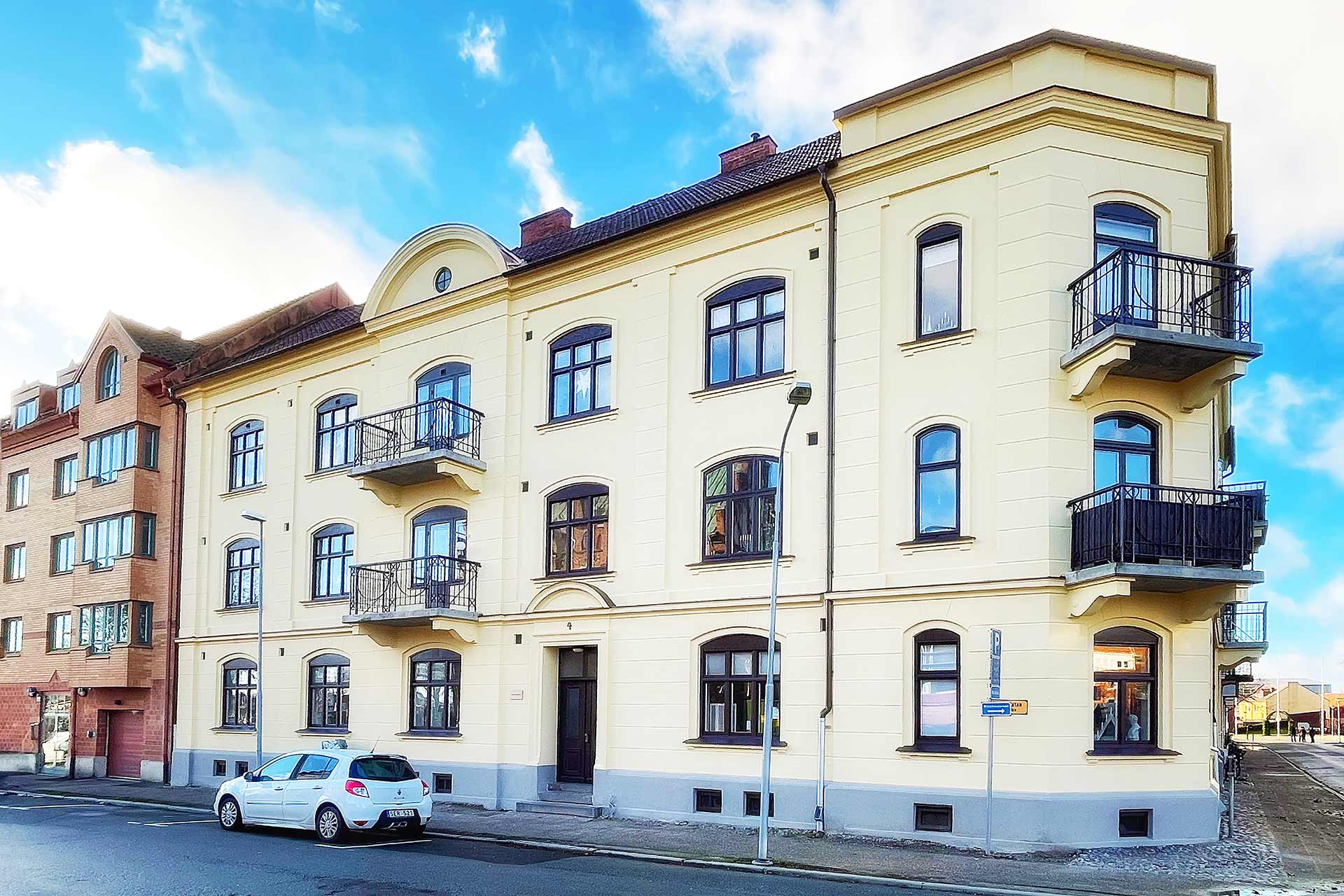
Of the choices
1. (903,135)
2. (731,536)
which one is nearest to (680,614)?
(731,536)

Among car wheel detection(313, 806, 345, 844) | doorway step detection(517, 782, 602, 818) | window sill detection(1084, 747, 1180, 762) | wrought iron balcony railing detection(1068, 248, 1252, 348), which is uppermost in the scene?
wrought iron balcony railing detection(1068, 248, 1252, 348)

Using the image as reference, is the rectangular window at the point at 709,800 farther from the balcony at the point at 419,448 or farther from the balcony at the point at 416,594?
the balcony at the point at 419,448

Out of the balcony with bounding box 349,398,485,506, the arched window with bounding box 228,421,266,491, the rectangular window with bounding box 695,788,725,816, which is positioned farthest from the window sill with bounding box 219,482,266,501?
Answer: the rectangular window with bounding box 695,788,725,816

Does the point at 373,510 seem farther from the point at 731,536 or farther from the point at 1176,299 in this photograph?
the point at 1176,299

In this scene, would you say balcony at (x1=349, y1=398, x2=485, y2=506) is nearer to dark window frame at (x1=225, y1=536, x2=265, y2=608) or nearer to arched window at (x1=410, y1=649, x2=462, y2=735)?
arched window at (x1=410, y1=649, x2=462, y2=735)

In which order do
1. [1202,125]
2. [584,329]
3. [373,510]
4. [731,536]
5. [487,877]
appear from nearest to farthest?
1. [487,877]
2. [1202,125]
3. [731,536]
4. [584,329]
5. [373,510]

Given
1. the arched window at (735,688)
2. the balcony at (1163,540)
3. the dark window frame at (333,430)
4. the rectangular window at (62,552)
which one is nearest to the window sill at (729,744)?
the arched window at (735,688)

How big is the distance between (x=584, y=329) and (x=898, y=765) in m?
10.3

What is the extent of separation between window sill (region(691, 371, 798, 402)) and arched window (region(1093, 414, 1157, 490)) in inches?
195

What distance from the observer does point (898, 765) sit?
1678cm

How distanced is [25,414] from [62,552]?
6351mm

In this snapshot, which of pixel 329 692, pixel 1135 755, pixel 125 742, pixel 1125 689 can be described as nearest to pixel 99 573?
pixel 125 742

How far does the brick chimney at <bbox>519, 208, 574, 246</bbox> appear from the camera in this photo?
26.9 meters

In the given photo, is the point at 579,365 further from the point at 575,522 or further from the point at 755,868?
the point at 755,868
